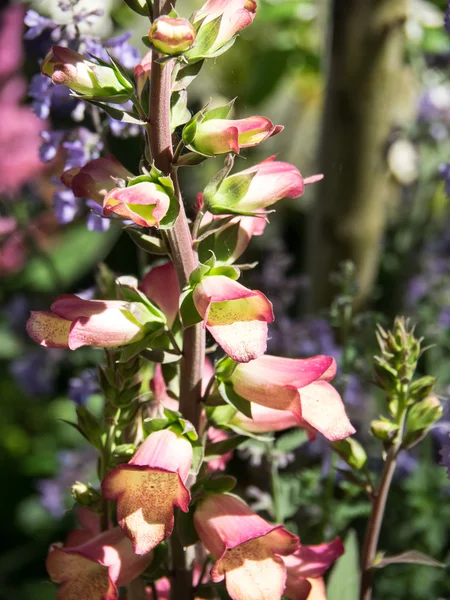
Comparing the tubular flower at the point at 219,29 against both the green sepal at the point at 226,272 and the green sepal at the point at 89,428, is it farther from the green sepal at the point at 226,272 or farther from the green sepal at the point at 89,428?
the green sepal at the point at 89,428

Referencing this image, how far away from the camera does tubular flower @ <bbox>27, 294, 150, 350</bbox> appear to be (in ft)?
1.44

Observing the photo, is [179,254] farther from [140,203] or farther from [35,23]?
[35,23]

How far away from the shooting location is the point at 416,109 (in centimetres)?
117

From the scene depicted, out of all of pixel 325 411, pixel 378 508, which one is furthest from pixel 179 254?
pixel 378 508

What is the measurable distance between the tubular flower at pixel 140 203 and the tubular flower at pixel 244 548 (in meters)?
0.19

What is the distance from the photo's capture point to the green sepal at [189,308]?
1.44 ft

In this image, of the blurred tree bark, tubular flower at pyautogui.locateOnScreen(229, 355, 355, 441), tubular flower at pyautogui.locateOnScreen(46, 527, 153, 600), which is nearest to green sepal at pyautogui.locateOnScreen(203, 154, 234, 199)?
tubular flower at pyautogui.locateOnScreen(229, 355, 355, 441)

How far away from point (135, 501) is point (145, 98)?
23 cm

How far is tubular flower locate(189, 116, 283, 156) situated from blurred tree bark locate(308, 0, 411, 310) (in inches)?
22.5

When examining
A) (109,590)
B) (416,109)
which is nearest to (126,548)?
(109,590)

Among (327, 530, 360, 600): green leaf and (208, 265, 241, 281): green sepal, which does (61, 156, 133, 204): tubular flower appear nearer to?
(208, 265, 241, 281): green sepal

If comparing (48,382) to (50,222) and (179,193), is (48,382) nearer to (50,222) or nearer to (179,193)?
(50,222)

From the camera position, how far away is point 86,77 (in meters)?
0.42

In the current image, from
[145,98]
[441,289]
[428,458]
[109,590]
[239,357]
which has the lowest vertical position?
[428,458]
